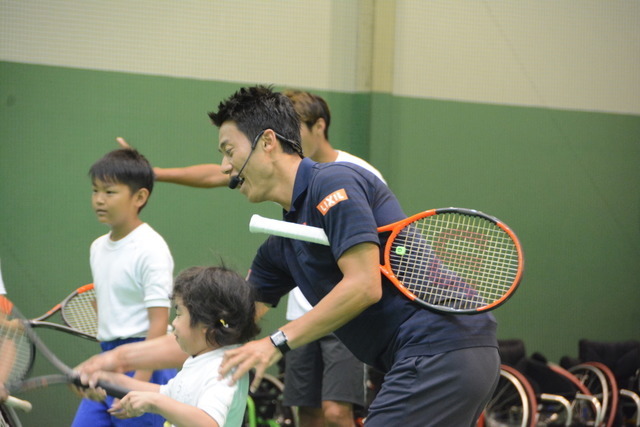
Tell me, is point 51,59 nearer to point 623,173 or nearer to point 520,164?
point 520,164

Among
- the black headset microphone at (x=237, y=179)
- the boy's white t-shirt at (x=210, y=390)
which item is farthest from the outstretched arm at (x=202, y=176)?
the boy's white t-shirt at (x=210, y=390)

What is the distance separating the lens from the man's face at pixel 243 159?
2.49 m

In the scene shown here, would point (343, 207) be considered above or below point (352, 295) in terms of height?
above

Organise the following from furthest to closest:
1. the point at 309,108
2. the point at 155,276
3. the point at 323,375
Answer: the point at 323,375, the point at 309,108, the point at 155,276

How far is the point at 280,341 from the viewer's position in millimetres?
2230

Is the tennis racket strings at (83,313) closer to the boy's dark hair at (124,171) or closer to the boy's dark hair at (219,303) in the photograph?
the boy's dark hair at (124,171)

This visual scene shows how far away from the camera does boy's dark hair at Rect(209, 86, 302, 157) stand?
2521 mm

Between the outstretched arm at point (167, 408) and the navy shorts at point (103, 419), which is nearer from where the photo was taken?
the outstretched arm at point (167, 408)

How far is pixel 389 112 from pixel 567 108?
1.33 metres

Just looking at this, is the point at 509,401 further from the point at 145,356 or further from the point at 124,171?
the point at 145,356

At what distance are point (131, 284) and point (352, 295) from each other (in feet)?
4.76

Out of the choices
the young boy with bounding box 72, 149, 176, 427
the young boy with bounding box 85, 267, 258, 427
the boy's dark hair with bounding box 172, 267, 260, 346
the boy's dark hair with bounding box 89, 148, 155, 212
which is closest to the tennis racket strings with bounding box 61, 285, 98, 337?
the young boy with bounding box 72, 149, 176, 427

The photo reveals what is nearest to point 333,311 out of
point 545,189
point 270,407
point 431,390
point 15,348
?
point 431,390

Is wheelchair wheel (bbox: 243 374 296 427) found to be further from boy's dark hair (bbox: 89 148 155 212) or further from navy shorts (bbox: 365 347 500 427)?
navy shorts (bbox: 365 347 500 427)
